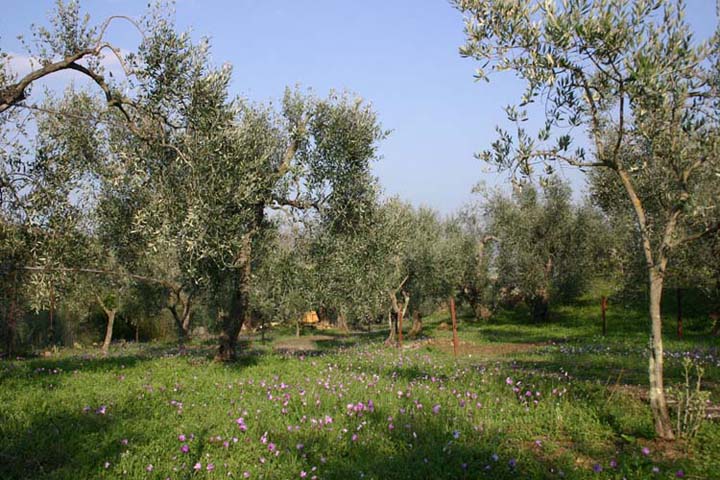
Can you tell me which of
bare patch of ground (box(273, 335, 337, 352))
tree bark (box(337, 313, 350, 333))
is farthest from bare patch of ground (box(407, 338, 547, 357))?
tree bark (box(337, 313, 350, 333))

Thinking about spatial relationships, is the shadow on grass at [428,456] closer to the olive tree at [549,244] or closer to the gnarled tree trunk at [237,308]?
the gnarled tree trunk at [237,308]

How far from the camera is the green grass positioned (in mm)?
6465

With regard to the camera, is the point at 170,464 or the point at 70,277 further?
the point at 70,277

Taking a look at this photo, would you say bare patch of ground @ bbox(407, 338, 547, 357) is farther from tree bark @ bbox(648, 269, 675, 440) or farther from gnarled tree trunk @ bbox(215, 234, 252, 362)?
tree bark @ bbox(648, 269, 675, 440)

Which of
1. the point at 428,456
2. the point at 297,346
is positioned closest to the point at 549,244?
the point at 297,346

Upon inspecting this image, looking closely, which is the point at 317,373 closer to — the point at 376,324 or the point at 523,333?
the point at 523,333

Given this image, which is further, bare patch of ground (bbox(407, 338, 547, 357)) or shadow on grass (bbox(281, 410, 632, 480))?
bare patch of ground (bbox(407, 338, 547, 357))

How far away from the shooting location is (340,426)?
26.2 feet

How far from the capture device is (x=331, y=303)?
67.3ft

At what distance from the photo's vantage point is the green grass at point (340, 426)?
6465 millimetres

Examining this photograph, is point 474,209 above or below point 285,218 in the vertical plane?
above

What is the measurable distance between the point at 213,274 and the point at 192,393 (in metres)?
6.67

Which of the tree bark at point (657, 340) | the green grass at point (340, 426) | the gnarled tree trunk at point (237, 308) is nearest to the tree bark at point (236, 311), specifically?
the gnarled tree trunk at point (237, 308)

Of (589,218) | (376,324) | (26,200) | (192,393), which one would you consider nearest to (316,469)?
(192,393)
